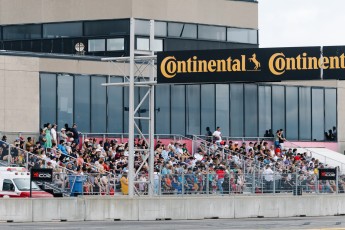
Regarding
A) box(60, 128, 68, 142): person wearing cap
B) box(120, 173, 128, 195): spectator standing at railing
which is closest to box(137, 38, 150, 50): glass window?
box(60, 128, 68, 142): person wearing cap

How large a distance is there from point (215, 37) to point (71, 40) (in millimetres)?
7959

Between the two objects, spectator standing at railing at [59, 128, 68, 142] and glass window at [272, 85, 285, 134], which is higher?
glass window at [272, 85, 285, 134]

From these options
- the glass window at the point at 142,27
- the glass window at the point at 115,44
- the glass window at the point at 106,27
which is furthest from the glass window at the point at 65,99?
the glass window at the point at 142,27

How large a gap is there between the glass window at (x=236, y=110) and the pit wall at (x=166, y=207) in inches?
658

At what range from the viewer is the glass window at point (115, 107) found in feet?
193

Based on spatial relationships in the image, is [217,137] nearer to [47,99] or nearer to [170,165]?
[47,99]

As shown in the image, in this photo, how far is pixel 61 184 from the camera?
44594 millimetres

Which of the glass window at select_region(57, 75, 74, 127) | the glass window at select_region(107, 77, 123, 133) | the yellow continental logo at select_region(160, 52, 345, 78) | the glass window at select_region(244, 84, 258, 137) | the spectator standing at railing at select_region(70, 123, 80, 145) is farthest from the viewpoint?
the glass window at select_region(244, 84, 258, 137)

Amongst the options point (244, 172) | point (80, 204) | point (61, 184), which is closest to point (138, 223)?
point (80, 204)

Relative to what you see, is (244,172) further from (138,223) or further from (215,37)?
(215,37)

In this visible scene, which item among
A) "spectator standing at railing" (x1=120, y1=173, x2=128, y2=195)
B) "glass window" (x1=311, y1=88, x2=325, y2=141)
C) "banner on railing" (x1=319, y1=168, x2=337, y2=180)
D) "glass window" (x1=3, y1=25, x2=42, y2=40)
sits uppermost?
"glass window" (x1=3, y1=25, x2=42, y2=40)

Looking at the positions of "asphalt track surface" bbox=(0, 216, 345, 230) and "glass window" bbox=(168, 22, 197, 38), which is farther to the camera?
"glass window" bbox=(168, 22, 197, 38)

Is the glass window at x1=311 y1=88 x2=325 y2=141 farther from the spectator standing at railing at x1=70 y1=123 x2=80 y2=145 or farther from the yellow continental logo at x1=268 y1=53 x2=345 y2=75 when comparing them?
the yellow continental logo at x1=268 y1=53 x2=345 y2=75

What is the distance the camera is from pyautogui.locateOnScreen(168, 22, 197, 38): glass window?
210 feet
